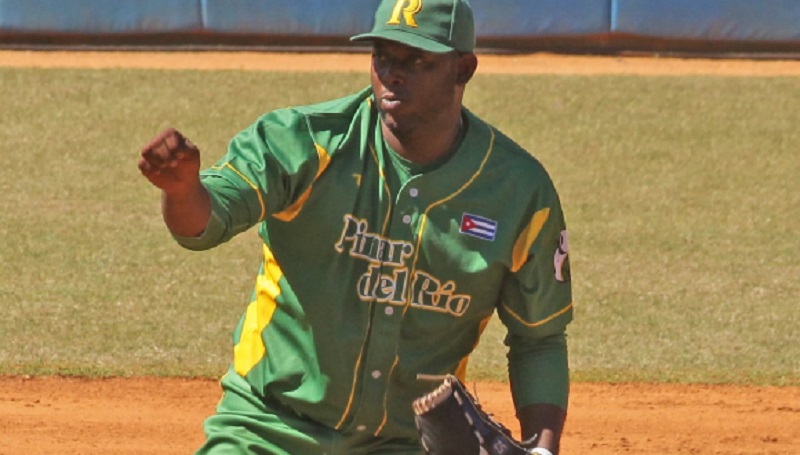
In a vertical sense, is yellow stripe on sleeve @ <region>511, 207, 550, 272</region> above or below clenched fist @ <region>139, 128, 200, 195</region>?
below

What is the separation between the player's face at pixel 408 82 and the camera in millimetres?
3611

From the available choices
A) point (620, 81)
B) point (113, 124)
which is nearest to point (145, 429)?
point (113, 124)

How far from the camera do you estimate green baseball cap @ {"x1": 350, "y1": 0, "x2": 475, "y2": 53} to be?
3.57 m

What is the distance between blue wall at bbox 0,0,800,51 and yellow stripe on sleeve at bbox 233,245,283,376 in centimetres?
1104

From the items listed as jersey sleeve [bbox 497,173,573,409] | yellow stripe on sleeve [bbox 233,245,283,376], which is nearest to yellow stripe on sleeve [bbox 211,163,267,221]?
yellow stripe on sleeve [bbox 233,245,283,376]

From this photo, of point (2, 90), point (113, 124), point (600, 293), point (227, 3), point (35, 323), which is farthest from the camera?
point (227, 3)

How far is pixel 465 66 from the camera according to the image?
148 inches

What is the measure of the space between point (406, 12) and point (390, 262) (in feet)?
1.95

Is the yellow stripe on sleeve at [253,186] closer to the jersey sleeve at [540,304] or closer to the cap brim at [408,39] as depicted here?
the cap brim at [408,39]

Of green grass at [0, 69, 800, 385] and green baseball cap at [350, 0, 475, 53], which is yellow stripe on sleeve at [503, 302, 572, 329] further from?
green grass at [0, 69, 800, 385]

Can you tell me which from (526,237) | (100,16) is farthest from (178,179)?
(100,16)

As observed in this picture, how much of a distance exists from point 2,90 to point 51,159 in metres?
2.11

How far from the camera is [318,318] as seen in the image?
12.4 feet

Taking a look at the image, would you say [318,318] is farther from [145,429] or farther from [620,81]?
[620,81]
